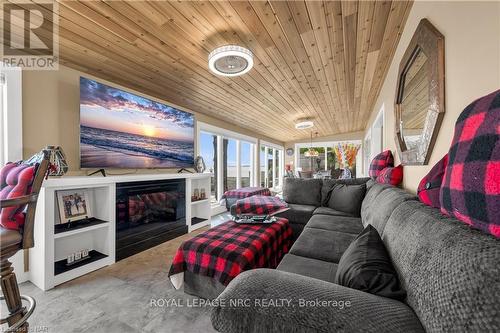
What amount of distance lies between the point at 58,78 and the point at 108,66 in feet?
1.64

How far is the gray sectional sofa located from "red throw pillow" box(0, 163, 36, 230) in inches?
54.6

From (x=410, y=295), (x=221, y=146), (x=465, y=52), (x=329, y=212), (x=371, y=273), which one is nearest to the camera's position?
(x=410, y=295)

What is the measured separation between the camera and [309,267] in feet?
4.15

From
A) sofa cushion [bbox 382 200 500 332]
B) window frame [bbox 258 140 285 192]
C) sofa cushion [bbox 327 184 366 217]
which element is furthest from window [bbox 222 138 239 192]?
sofa cushion [bbox 382 200 500 332]

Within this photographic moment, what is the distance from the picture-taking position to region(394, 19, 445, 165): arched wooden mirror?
1233 millimetres

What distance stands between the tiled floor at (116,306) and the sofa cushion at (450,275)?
1.28m

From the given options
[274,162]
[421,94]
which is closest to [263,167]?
[274,162]

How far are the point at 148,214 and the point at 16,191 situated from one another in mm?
1747

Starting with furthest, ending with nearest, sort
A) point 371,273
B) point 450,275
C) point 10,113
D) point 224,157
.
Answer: point 224,157 → point 10,113 → point 371,273 → point 450,275

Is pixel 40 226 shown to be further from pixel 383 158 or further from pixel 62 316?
pixel 383 158

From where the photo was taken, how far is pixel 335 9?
162cm

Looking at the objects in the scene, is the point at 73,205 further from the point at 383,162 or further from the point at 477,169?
the point at 383,162

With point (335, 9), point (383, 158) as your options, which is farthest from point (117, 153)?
point (383, 158)

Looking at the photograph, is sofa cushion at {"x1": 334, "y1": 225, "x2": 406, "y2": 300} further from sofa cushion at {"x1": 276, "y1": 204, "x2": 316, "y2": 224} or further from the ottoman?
sofa cushion at {"x1": 276, "y1": 204, "x2": 316, "y2": 224}
